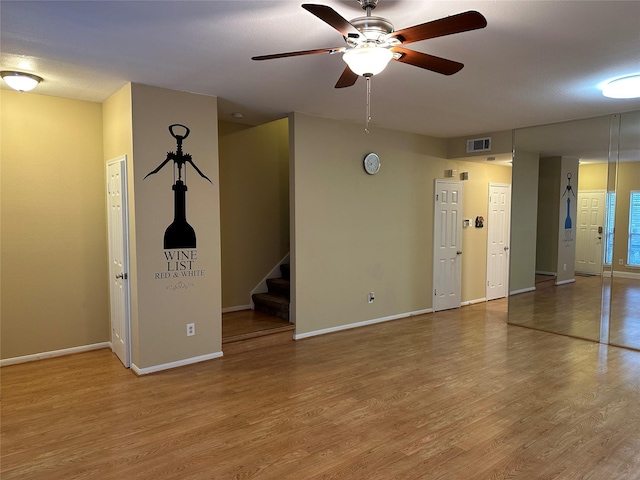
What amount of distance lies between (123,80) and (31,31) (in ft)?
3.50

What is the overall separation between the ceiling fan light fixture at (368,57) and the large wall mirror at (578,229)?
4.03 metres

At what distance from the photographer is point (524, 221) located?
5848mm

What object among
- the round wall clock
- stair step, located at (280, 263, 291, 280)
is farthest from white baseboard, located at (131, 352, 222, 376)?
the round wall clock

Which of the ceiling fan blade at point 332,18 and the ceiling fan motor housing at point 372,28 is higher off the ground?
the ceiling fan motor housing at point 372,28

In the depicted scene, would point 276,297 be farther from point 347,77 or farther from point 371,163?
point 347,77

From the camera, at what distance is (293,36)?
2729 millimetres

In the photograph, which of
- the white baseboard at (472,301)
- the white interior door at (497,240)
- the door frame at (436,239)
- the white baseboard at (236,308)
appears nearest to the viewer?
the white baseboard at (236,308)

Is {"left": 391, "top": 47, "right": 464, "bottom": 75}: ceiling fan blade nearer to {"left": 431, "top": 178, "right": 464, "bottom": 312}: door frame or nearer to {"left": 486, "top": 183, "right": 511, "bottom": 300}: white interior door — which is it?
{"left": 431, "top": 178, "right": 464, "bottom": 312}: door frame

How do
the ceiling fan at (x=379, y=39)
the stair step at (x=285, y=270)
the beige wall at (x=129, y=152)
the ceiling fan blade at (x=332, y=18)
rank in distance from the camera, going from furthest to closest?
the stair step at (x=285, y=270) → the beige wall at (x=129, y=152) → the ceiling fan at (x=379, y=39) → the ceiling fan blade at (x=332, y=18)

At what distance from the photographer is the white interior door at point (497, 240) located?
7441 millimetres

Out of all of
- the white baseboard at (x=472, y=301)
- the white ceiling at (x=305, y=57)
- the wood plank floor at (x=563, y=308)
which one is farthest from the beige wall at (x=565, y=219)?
the white baseboard at (x=472, y=301)

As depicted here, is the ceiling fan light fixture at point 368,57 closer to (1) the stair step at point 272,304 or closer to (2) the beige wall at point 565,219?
A: (1) the stair step at point 272,304

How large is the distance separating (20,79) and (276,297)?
11.6 ft

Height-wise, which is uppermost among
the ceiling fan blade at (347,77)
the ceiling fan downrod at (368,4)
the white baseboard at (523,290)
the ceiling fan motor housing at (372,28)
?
the ceiling fan downrod at (368,4)
